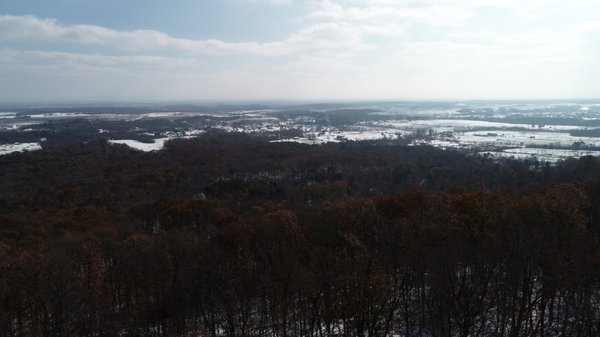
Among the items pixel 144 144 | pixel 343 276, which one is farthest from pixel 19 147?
pixel 343 276

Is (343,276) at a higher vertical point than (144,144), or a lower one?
higher

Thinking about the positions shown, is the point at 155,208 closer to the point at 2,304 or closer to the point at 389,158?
the point at 2,304

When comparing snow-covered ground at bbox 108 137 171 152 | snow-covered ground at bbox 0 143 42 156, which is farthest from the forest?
snow-covered ground at bbox 0 143 42 156

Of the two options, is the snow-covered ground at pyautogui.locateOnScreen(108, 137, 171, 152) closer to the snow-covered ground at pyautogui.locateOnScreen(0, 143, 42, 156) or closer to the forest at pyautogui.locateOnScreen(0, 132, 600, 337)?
the snow-covered ground at pyautogui.locateOnScreen(0, 143, 42, 156)

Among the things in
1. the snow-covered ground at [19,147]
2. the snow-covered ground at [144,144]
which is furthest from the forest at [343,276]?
the snow-covered ground at [19,147]

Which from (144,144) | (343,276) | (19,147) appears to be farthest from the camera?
(144,144)

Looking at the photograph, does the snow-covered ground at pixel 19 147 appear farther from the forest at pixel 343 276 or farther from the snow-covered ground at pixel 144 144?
the forest at pixel 343 276

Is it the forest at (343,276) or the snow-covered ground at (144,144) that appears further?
the snow-covered ground at (144,144)

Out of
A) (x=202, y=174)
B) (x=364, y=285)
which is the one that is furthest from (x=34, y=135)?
(x=364, y=285)

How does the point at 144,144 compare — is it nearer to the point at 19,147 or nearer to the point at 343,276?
the point at 19,147

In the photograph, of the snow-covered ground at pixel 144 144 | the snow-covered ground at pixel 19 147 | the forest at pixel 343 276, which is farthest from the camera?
the snow-covered ground at pixel 144 144

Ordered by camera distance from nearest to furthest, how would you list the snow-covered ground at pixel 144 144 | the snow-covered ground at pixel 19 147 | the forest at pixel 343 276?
the forest at pixel 343 276 < the snow-covered ground at pixel 19 147 < the snow-covered ground at pixel 144 144

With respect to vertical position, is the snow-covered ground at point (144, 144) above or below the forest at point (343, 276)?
below
